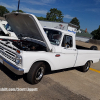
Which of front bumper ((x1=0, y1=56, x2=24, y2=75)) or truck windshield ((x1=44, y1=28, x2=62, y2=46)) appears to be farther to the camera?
truck windshield ((x1=44, y1=28, x2=62, y2=46))

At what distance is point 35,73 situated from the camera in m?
3.68

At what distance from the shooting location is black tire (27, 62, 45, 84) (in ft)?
11.9

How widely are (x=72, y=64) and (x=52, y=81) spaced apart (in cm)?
119

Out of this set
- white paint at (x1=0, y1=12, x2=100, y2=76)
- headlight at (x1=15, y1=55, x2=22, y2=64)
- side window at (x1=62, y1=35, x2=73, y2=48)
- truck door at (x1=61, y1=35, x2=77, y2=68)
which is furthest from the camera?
side window at (x1=62, y1=35, x2=73, y2=48)

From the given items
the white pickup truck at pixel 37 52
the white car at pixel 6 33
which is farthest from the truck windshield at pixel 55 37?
the white car at pixel 6 33

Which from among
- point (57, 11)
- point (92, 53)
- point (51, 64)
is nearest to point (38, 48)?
point (51, 64)

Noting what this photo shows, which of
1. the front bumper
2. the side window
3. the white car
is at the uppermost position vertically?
the white car

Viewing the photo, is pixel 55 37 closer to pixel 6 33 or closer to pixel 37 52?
pixel 37 52

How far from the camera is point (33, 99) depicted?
3164 millimetres

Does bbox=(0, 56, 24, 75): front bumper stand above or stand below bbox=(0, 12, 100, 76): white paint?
below

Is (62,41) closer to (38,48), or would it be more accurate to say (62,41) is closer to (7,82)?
(38,48)

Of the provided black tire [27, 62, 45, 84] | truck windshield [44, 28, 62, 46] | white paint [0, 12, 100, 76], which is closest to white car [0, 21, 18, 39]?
truck windshield [44, 28, 62, 46]

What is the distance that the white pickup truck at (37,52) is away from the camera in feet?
11.4

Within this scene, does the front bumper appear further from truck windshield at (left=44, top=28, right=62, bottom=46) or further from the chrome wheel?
truck windshield at (left=44, top=28, right=62, bottom=46)
